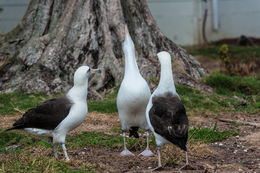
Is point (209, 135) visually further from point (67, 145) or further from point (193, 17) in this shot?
point (193, 17)

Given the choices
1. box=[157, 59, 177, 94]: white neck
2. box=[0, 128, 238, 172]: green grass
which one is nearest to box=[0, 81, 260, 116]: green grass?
box=[0, 128, 238, 172]: green grass

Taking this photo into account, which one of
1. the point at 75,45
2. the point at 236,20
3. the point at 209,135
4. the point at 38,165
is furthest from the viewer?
the point at 236,20

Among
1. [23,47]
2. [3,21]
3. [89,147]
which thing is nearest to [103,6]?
[23,47]

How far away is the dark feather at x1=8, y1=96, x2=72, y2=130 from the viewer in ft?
17.8

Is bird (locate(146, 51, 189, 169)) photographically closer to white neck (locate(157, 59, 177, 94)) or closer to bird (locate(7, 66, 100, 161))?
white neck (locate(157, 59, 177, 94))

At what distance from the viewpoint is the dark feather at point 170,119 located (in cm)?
481

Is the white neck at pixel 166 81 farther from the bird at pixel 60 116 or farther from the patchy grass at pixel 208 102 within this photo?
the patchy grass at pixel 208 102

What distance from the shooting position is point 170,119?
16.3ft

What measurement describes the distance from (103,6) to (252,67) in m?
4.98

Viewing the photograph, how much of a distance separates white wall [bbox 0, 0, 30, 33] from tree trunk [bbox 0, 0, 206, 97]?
839cm

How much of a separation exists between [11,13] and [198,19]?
8.09m

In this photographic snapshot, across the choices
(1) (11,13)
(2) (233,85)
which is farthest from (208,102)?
(1) (11,13)

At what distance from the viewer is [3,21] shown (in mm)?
18891

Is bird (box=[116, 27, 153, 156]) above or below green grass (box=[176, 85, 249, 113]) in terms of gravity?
above
